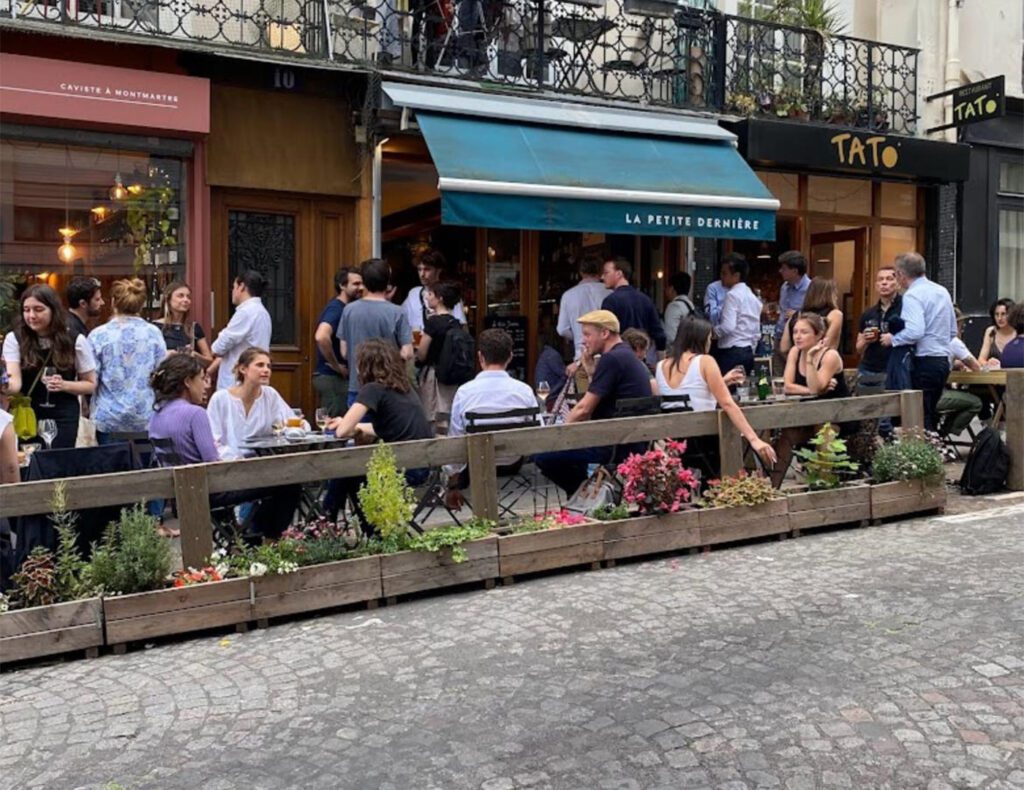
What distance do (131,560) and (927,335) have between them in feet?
22.2

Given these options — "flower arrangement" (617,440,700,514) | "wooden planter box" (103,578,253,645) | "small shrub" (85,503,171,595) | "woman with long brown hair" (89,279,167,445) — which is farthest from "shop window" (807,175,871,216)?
"small shrub" (85,503,171,595)

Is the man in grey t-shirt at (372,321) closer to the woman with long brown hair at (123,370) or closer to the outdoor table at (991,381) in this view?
the woman with long brown hair at (123,370)

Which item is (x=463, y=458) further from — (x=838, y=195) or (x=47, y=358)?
(x=838, y=195)

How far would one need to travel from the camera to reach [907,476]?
7.29 m

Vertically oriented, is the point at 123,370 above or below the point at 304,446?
above

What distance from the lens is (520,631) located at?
193 inches

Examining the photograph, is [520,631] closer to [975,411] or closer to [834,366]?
[834,366]

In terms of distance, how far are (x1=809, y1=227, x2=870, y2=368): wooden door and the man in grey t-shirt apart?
279 inches

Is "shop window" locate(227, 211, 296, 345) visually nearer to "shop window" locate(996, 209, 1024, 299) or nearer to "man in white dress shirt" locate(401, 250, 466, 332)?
"man in white dress shirt" locate(401, 250, 466, 332)

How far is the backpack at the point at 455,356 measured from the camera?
27.3 ft

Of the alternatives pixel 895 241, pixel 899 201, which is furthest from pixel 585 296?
pixel 899 201

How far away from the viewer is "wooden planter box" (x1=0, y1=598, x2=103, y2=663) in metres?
4.60

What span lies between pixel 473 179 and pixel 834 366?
3477 mm

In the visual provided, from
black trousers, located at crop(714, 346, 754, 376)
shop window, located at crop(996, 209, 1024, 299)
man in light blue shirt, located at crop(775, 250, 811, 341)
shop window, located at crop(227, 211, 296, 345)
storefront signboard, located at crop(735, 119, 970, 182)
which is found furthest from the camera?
shop window, located at crop(996, 209, 1024, 299)
